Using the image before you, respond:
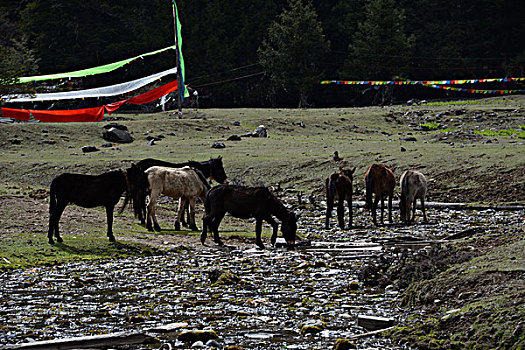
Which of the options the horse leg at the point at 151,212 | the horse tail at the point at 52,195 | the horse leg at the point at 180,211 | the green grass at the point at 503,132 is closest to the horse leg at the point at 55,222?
the horse tail at the point at 52,195

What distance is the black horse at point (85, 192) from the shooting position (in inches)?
574

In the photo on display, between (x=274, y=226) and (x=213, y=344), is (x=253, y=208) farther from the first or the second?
(x=213, y=344)

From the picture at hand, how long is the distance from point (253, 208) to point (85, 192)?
11.2 feet

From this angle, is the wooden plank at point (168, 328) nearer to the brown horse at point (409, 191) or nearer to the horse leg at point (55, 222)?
the horse leg at point (55, 222)

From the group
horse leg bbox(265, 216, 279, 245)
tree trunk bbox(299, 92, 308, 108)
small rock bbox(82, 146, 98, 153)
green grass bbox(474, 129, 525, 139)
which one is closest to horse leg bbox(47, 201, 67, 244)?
horse leg bbox(265, 216, 279, 245)

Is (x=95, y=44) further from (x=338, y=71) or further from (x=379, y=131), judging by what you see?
(x=379, y=131)

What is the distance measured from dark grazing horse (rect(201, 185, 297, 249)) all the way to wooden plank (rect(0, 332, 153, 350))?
7024 mm

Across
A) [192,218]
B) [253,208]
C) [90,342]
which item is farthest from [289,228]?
[90,342]

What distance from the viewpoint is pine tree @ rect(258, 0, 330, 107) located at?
6069 cm

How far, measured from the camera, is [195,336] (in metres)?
7.73

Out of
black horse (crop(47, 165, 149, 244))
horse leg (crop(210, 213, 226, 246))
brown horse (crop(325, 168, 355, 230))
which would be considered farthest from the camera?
brown horse (crop(325, 168, 355, 230))

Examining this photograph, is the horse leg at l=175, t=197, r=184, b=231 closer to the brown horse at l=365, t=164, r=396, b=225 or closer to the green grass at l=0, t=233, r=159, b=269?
the green grass at l=0, t=233, r=159, b=269

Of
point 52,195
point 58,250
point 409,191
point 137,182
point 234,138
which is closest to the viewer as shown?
point 58,250

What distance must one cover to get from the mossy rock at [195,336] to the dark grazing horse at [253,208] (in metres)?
6.87
